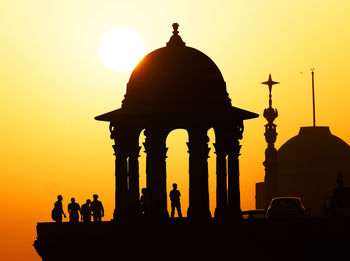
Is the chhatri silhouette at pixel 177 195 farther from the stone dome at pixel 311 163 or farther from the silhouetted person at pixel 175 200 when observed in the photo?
the stone dome at pixel 311 163

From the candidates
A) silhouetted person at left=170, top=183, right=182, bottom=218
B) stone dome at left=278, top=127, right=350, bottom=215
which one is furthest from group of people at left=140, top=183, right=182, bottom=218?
stone dome at left=278, top=127, right=350, bottom=215

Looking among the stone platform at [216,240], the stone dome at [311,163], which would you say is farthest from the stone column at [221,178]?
the stone dome at [311,163]

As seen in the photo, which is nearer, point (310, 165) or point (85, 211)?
point (85, 211)

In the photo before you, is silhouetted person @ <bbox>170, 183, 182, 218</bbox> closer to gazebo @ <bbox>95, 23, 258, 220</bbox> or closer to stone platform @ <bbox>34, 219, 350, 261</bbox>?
gazebo @ <bbox>95, 23, 258, 220</bbox>

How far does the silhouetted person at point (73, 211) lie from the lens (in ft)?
155

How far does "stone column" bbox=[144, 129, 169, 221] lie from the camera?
4516cm

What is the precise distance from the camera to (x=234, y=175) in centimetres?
4516

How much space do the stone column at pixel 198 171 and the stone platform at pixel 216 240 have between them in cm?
125

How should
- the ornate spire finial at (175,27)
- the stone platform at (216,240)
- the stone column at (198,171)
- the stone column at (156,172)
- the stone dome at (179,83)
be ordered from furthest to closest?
the ornate spire finial at (175,27), the stone column at (156,172), the stone column at (198,171), the stone dome at (179,83), the stone platform at (216,240)

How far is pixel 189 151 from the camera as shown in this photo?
4509cm

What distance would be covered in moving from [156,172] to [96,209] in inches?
159

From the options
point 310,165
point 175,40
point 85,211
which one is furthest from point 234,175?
point 310,165

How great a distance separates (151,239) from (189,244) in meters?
1.39

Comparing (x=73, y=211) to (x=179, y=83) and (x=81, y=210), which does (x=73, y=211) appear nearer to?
(x=81, y=210)
